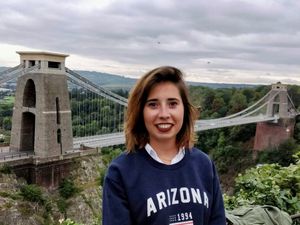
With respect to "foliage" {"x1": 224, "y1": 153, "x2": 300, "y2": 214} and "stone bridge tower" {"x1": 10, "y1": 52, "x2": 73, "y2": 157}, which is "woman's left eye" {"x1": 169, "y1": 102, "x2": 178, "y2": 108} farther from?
"stone bridge tower" {"x1": 10, "y1": 52, "x2": 73, "y2": 157}

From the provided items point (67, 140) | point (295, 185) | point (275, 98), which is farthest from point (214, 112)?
point (295, 185)

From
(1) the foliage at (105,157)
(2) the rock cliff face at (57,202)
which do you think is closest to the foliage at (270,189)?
(2) the rock cliff face at (57,202)

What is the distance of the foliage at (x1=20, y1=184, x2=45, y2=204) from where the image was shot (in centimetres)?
968

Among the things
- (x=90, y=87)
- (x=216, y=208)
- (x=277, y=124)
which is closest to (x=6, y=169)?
(x=90, y=87)

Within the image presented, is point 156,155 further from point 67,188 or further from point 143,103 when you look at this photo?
point 67,188

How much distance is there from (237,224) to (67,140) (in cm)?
1059

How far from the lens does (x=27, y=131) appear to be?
11914 millimetres

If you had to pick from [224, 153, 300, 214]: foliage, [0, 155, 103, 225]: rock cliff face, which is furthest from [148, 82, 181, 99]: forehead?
[0, 155, 103, 225]: rock cliff face

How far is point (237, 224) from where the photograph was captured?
1.73 m

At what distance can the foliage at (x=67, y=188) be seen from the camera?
1091 cm

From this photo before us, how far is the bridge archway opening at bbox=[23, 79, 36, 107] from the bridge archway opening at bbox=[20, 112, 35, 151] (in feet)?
0.96

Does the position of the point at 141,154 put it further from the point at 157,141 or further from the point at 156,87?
the point at 156,87

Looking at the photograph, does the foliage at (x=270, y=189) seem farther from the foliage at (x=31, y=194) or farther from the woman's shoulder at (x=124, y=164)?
the foliage at (x=31, y=194)

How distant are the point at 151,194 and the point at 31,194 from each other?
30.3 ft
